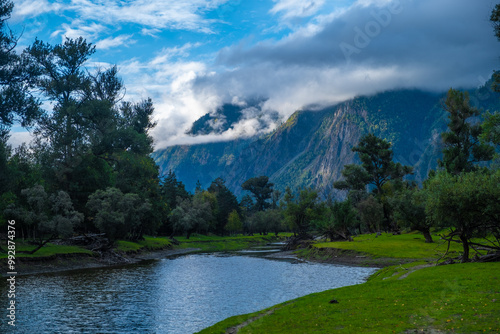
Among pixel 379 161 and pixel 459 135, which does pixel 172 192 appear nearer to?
pixel 379 161

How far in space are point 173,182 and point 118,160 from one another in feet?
324

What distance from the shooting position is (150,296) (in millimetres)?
38094

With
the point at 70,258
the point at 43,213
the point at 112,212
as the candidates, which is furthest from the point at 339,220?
the point at 43,213

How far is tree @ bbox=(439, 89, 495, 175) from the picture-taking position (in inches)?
3150

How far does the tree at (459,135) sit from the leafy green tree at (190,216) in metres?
87.2

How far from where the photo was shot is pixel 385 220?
118 m

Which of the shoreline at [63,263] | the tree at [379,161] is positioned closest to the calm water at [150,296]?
the shoreline at [63,263]

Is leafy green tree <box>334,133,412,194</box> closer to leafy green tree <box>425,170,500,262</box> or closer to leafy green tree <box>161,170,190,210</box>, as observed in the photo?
leafy green tree <box>425,170,500,262</box>

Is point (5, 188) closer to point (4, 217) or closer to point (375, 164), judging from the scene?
point (4, 217)

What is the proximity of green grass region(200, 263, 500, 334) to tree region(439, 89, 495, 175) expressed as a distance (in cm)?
5719

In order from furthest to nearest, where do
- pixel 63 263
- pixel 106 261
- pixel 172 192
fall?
pixel 172 192 < pixel 106 261 < pixel 63 263

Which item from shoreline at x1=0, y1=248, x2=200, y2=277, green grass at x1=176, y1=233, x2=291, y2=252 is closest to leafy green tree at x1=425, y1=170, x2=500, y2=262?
shoreline at x1=0, y1=248, x2=200, y2=277

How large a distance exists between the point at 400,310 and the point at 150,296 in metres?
25.9

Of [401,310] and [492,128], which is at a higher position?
[492,128]
